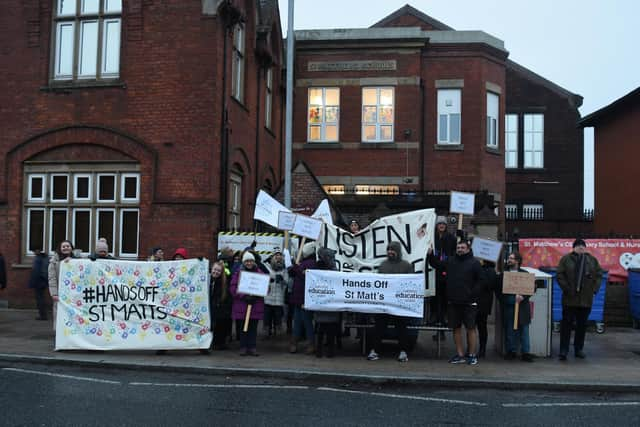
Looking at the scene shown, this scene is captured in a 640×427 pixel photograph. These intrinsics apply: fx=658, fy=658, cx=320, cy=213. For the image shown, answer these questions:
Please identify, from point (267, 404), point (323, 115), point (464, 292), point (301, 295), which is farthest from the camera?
point (323, 115)

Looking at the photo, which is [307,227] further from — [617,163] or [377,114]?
[617,163]

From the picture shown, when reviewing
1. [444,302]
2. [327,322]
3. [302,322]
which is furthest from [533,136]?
[327,322]

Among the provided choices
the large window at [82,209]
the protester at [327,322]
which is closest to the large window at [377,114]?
the large window at [82,209]

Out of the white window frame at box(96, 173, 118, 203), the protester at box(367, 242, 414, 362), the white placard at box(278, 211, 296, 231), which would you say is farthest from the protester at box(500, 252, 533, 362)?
the white window frame at box(96, 173, 118, 203)

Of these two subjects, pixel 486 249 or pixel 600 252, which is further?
pixel 600 252

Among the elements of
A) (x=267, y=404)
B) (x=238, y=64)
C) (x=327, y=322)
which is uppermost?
(x=238, y=64)

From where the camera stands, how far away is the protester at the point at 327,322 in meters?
10.3

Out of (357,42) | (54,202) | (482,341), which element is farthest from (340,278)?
(357,42)

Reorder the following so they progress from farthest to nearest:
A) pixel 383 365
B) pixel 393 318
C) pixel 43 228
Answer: pixel 43 228
pixel 393 318
pixel 383 365

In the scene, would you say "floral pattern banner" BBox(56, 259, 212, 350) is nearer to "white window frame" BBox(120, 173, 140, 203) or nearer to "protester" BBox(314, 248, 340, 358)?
"protester" BBox(314, 248, 340, 358)

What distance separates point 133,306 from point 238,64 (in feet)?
29.3

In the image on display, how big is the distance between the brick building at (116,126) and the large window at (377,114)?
25.7 feet

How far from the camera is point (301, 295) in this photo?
423 inches

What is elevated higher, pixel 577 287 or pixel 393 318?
pixel 577 287
